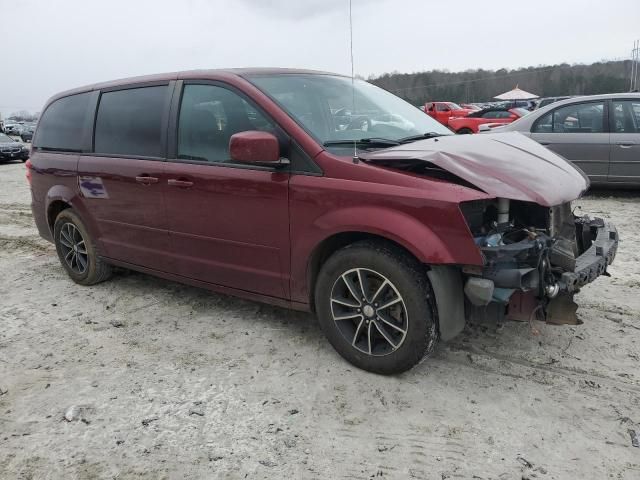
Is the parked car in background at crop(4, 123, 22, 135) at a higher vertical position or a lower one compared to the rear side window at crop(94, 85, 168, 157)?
higher

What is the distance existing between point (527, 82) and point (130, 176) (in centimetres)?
7885

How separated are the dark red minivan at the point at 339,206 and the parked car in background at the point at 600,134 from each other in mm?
4302

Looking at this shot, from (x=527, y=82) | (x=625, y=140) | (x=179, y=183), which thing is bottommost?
(x=179, y=183)

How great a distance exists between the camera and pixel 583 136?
746cm

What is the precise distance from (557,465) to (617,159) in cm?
622

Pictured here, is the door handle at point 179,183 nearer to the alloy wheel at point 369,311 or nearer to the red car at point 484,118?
the alloy wheel at point 369,311

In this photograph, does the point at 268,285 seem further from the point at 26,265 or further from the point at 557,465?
the point at 26,265

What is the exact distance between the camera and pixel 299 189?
3125 mm

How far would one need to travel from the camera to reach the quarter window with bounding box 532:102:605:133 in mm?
7434

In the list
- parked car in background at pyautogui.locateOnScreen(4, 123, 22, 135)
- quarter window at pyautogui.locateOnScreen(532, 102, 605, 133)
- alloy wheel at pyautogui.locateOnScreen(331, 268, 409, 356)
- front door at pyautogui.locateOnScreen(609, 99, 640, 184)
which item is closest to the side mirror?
alloy wheel at pyautogui.locateOnScreen(331, 268, 409, 356)

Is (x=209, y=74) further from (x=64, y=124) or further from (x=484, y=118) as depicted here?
(x=484, y=118)

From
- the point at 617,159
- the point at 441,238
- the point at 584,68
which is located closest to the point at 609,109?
the point at 617,159

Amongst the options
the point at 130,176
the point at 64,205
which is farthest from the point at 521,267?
the point at 64,205

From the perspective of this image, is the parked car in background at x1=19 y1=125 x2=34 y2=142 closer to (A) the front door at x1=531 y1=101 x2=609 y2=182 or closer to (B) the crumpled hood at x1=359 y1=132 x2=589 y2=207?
(A) the front door at x1=531 y1=101 x2=609 y2=182
